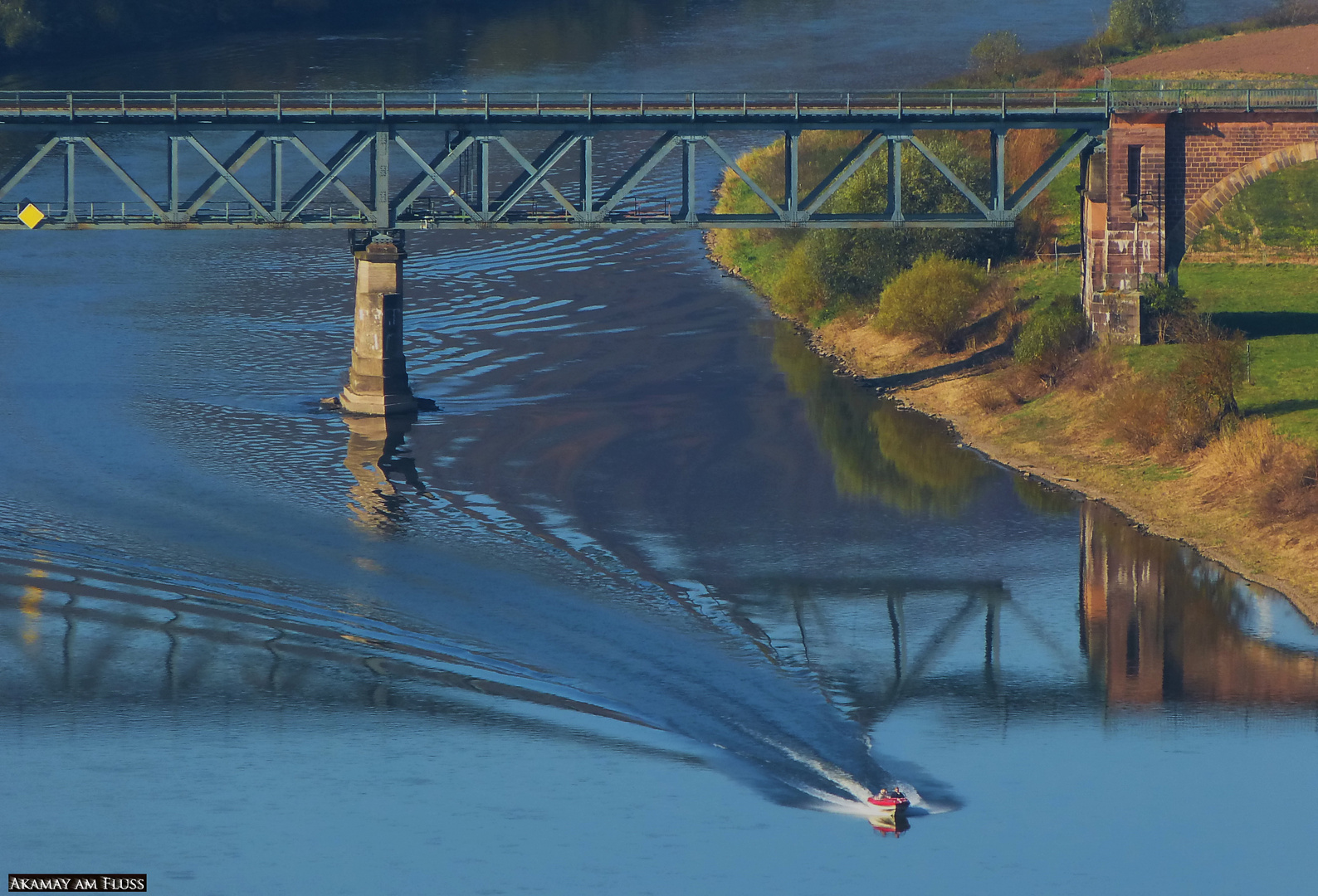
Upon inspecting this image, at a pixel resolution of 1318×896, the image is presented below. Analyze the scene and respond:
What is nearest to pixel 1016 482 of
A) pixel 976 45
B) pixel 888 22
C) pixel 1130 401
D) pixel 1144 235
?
pixel 1130 401

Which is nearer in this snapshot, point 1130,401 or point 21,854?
point 21,854

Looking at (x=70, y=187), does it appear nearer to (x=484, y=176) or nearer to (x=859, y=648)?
(x=484, y=176)

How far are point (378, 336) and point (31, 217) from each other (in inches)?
483

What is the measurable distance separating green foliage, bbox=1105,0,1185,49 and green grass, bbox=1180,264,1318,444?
51.5m

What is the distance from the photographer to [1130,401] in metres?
59.8

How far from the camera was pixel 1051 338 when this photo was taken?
66.2 m

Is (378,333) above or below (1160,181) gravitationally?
below

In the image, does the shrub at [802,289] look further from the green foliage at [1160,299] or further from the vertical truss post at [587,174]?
the vertical truss post at [587,174]

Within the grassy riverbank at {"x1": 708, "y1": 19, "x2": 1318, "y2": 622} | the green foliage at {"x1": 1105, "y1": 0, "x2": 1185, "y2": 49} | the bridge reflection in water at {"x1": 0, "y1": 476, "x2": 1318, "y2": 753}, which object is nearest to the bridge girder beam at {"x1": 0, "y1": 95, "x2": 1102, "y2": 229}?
the grassy riverbank at {"x1": 708, "y1": 19, "x2": 1318, "y2": 622}

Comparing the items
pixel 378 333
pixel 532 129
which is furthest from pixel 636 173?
pixel 378 333

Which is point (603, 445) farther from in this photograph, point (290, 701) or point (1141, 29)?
point (1141, 29)

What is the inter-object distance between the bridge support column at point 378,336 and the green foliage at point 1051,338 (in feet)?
73.0

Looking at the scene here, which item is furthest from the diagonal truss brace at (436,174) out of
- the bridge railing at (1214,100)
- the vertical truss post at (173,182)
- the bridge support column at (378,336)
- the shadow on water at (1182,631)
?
the shadow on water at (1182,631)

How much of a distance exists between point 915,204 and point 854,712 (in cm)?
3907
